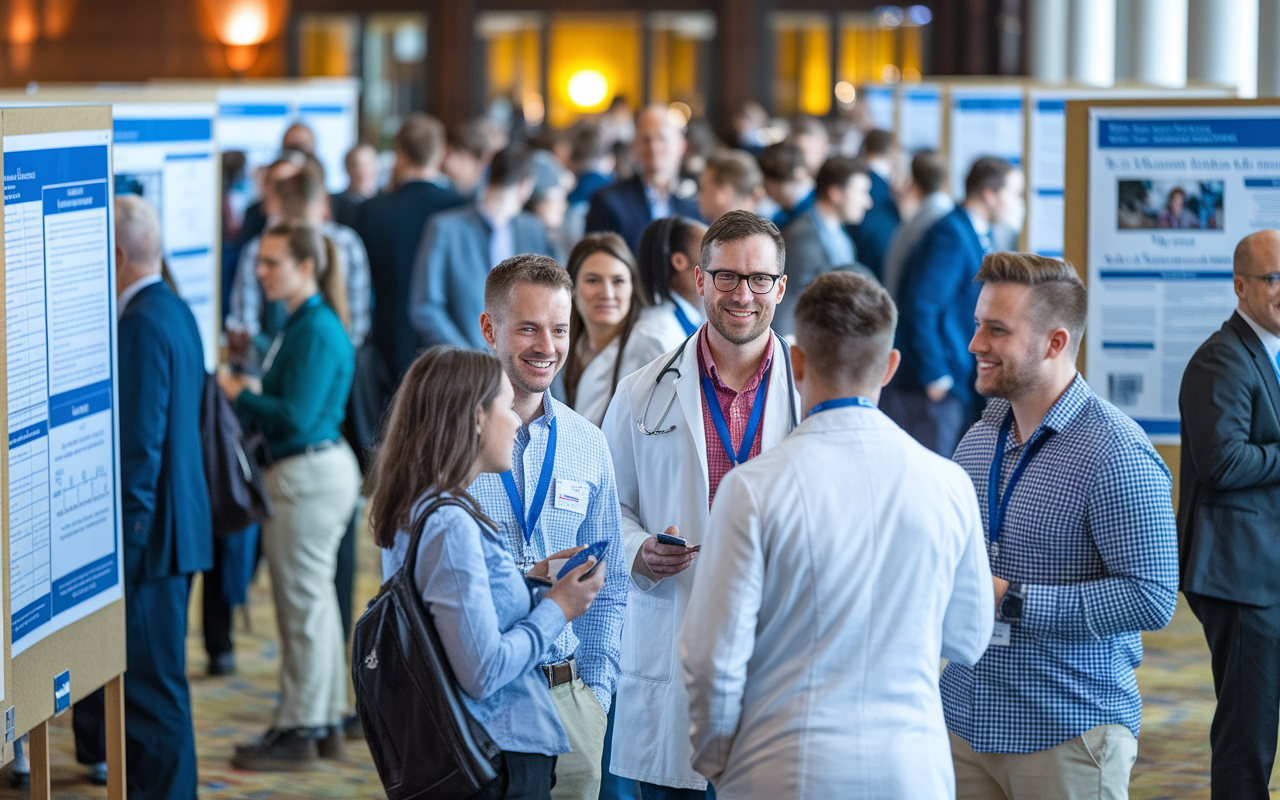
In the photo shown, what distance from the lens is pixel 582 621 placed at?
9.77 ft

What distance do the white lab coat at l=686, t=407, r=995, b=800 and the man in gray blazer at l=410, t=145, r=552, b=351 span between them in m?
4.13

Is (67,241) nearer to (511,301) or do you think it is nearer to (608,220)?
(511,301)

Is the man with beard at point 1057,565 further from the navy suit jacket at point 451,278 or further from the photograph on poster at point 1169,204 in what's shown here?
the navy suit jacket at point 451,278

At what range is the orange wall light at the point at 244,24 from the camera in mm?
21531

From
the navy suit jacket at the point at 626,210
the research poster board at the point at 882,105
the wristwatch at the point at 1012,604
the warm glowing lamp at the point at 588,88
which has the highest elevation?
the warm glowing lamp at the point at 588,88

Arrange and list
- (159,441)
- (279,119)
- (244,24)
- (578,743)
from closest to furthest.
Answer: (578,743), (159,441), (279,119), (244,24)

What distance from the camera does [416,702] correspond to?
8.01ft

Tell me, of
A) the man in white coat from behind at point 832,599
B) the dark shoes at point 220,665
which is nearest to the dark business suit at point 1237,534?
the man in white coat from behind at point 832,599

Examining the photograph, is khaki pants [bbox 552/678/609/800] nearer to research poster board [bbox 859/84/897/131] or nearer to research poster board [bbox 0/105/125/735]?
research poster board [bbox 0/105/125/735]

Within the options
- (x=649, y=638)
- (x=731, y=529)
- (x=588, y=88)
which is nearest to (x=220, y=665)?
(x=649, y=638)

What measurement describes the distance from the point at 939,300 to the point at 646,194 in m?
1.52

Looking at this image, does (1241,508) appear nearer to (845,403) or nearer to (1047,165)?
(845,403)

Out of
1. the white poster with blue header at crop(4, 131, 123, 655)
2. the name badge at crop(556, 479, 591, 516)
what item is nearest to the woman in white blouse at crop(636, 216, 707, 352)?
the name badge at crop(556, 479, 591, 516)

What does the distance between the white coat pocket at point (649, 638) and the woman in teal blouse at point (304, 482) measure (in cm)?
211
